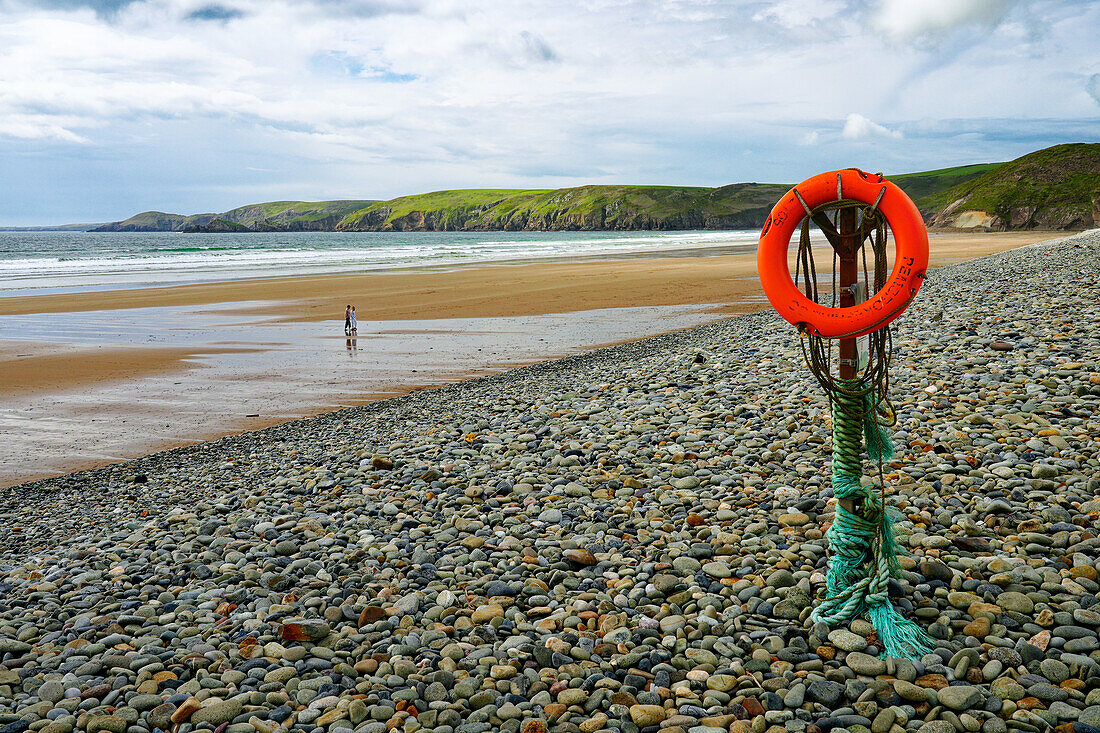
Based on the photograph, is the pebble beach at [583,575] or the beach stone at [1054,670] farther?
the pebble beach at [583,575]

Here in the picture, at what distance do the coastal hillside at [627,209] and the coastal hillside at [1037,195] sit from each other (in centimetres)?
6646

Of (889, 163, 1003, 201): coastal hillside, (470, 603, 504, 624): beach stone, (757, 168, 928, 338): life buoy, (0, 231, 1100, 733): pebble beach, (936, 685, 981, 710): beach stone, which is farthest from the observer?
(889, 163, 1003, 201): coastal hillside

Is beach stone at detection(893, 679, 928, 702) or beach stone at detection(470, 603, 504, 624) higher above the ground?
beach stone at detection(893, 679, 928, 702)

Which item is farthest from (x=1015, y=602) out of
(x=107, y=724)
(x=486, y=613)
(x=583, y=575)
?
(x=107, y=724)

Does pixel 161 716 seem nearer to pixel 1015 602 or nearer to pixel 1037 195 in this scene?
pixel 1015 602

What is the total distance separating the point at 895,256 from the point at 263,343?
16486mm

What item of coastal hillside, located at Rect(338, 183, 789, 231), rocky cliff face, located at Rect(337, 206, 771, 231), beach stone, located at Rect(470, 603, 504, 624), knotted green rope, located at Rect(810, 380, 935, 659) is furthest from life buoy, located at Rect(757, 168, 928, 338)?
coastal hillside, located at Rect(338, 183, 789, 231)

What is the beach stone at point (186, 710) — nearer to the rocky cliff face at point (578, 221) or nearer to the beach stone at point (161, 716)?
the beach stone at point (161, 716)

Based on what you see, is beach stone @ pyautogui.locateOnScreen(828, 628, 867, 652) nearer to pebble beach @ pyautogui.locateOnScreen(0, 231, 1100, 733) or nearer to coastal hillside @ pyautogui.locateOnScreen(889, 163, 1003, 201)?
pebble beach @ pyautogui.locateOnScreen(0, 231, 1100, 733)

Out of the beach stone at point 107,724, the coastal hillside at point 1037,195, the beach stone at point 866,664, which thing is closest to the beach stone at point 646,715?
the beach stone at point 866,664

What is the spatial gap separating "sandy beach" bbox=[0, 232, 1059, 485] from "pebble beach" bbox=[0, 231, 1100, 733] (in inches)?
106

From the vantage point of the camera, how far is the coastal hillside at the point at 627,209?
151 meters

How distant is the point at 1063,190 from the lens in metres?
70.4

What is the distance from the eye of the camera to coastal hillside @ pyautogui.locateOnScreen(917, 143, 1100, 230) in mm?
66750
